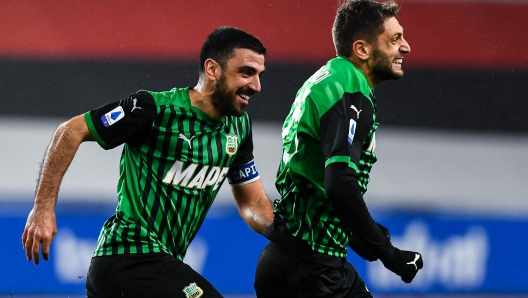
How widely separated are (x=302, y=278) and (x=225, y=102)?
0.75 m

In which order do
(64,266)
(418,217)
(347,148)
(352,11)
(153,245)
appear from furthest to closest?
(418,217), (64,266), (352,11), (153,245), (347,148)

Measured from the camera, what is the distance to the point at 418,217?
5.49 m

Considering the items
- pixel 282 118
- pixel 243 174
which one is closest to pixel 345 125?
pixel 243 174

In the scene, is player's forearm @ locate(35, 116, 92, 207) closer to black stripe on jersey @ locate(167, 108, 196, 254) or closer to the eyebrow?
black stripe on jersey @ locate(167, 108, 196, 254)

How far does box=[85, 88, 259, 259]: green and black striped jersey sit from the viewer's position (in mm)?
2850

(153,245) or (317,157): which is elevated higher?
(317,157)

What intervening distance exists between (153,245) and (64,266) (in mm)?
2497

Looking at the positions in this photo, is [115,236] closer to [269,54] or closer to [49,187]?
[49,187]

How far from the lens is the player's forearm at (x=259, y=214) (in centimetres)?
318

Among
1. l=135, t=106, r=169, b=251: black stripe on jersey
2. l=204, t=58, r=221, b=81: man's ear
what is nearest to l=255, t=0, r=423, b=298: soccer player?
l=204, t=58, r=221, b=81: man's ear

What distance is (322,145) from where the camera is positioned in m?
2.69

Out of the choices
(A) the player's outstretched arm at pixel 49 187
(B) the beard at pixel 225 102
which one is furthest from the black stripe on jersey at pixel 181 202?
(A) the player's outstretched arm at pixel 49 187

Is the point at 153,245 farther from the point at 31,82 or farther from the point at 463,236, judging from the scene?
the point at 463,236

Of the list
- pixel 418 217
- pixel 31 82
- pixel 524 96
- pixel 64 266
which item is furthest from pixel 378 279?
pixel 31 82
